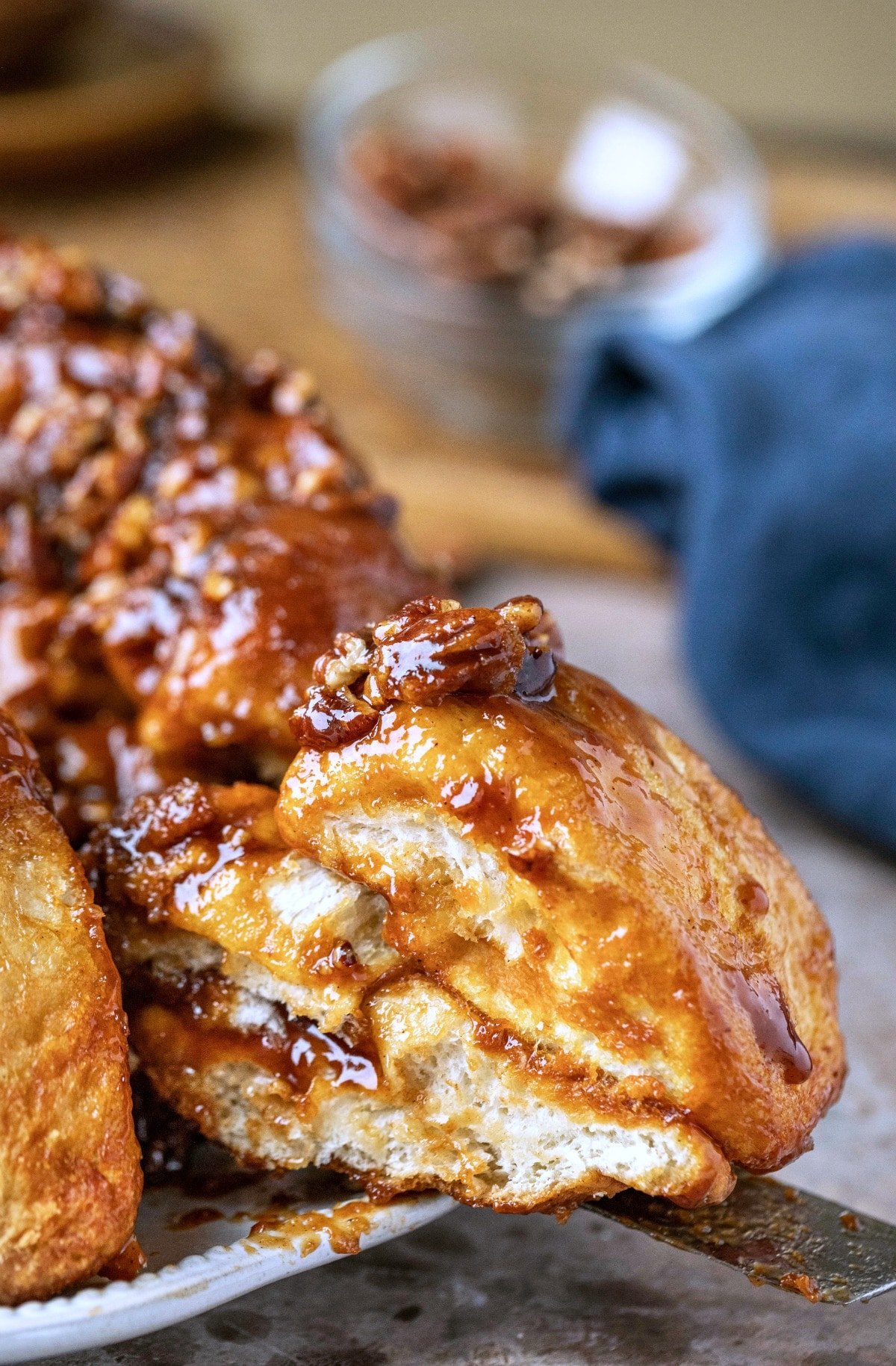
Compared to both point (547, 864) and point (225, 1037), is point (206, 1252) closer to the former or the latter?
point (225, 1037)

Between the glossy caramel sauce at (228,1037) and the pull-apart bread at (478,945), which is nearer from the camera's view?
the pull-apart bread at (478,945)

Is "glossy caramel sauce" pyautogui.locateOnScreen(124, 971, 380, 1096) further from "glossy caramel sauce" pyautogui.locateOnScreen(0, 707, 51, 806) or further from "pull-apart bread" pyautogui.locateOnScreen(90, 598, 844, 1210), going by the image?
"glossy caramel sauce" pyautogui.locateOnScreen(0, 707, 51, 806)

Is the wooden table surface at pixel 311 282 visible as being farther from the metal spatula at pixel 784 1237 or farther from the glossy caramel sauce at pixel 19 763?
the metal spatula at pixel 784 1237

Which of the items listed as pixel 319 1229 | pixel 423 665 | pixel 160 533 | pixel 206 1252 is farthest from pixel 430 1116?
pixel 160 533

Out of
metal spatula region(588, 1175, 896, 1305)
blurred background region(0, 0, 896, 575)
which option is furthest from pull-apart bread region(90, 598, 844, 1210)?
blurred background region(0, 0, 896, 575)

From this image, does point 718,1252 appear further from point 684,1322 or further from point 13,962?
point 13,962

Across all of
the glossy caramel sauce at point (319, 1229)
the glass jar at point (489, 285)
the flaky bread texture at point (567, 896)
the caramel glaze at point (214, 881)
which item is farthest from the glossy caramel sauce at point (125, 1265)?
the glass jar at point (489, 285)
